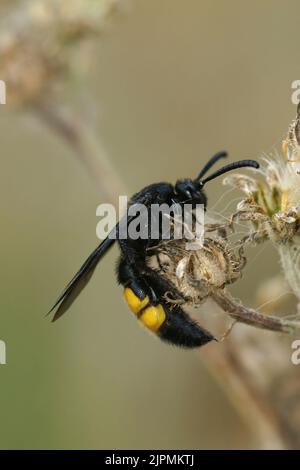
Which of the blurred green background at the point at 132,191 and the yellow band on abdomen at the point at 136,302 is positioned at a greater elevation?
the blurred green background at the point at 132,191

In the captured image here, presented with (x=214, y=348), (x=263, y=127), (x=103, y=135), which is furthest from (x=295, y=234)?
(x=103, y=135)

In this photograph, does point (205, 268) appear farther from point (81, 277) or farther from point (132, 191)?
point (132, 191)

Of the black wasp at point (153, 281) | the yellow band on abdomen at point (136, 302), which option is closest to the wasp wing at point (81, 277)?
the black wasp at point (153, 281)

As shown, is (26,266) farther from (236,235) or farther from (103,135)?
(236,235)

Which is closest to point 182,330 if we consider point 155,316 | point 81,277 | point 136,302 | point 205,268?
point 155,316

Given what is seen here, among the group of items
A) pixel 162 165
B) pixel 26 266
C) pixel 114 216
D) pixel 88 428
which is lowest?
pixel 88 428

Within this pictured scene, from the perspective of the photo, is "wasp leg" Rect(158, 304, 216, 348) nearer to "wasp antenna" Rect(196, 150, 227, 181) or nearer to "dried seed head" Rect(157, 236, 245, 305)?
"dried seed head" Rect(157, 236, 245, 305)

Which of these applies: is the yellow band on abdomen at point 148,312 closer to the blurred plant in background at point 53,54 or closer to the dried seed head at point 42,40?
the blurred plant in background at point 53,54

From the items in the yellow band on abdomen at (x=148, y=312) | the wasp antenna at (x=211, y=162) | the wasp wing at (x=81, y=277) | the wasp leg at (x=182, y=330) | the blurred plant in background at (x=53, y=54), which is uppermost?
the blurred plant in background at (x=53, y=54)
